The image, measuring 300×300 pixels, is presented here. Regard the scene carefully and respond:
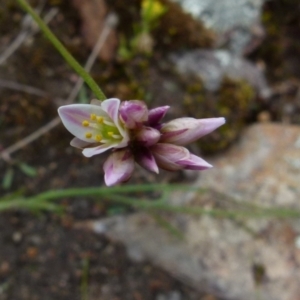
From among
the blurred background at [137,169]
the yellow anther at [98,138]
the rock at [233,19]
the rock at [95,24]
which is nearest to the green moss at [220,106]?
the blurred background at [137,169]

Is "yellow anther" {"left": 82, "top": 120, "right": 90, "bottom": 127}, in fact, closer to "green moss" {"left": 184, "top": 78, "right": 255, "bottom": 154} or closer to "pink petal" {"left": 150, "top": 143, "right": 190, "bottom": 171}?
"pink petal" {"left": 150, "top": 143, "right": 190, "bottom": 171}

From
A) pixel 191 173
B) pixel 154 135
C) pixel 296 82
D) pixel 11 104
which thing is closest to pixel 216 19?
pixel 296 82

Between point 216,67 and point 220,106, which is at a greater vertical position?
point 216,67

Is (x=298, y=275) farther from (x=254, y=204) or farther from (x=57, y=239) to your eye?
(x=57, y=239)

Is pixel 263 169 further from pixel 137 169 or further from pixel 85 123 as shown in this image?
pixel 85 123

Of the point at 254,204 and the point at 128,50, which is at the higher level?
the point at 128,50

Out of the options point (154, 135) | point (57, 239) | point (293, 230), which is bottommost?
point (57, 239)

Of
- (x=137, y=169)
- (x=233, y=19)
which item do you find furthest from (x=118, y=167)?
(x=233, y=19)

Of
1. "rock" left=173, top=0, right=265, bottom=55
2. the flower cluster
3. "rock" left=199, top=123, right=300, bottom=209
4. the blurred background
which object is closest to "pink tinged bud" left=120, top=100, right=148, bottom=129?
the flower cluster
